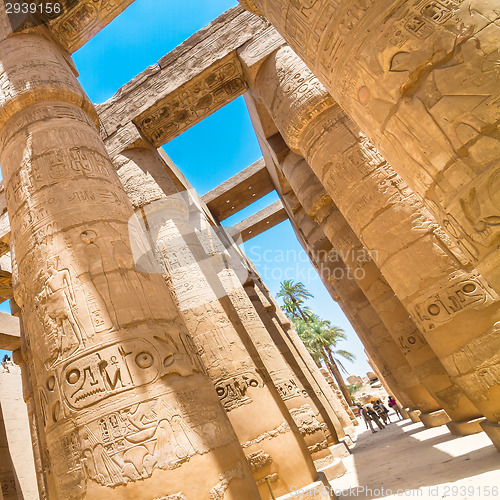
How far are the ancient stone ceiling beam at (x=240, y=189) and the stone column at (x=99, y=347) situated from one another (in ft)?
25.6

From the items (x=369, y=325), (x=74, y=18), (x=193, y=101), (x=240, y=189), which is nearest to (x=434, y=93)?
(x=74, y=18)

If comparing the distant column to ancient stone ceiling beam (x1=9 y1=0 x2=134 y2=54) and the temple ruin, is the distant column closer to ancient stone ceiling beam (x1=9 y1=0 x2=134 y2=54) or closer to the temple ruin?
the temple ruin

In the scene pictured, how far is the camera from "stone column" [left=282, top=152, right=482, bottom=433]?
484 cm

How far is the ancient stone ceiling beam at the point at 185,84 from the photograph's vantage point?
6793 mm

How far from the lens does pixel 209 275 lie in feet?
18.9

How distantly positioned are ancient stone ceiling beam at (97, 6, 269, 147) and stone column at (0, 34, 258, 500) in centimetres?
368

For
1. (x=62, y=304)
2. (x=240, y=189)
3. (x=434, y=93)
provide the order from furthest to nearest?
1. (x=240, y=189)
2. (x=62, y=304)
3. (x=434, y=93)

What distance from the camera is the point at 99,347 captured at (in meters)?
2.53

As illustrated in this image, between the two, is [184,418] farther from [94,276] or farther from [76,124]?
[76,124]

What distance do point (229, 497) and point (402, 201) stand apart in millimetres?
3343

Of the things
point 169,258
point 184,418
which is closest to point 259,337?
point 169,258

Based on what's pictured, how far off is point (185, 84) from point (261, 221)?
7070 mm

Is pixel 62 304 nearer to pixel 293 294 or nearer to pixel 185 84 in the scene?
pixel 185 84

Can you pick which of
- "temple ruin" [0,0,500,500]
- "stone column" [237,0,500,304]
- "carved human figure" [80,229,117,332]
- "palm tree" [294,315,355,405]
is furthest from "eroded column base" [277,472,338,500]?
"palm tree" [294,315,355,405]
